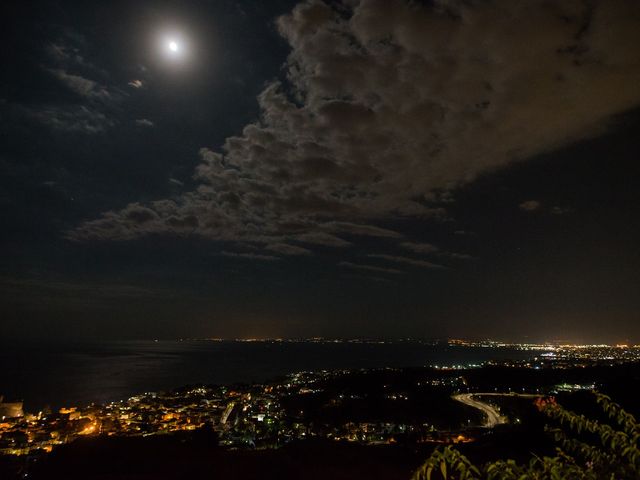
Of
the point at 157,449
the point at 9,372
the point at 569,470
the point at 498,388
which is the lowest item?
the point at 9,372

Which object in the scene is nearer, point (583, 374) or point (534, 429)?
point (534, 429)

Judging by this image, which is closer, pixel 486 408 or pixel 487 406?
pixel 486 408

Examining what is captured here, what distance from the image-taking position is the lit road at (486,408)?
19203 mm

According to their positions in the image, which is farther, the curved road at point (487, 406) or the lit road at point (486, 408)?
the curved road at point (487, 406)

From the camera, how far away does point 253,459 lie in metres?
7.73

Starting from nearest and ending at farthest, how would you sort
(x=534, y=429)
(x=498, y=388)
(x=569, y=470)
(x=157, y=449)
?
(x=569, y=470), (x=157, y=449), (x=534, y=429), (x=498, y=388)

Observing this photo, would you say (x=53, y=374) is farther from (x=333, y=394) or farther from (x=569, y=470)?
(x=569, y=470)

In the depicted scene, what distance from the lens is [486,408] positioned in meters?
22.8

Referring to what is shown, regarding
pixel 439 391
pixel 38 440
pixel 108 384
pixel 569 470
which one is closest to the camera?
pixel 569 470

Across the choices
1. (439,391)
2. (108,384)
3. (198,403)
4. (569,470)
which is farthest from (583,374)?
(108,384)

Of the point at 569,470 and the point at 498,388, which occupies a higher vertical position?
the point at 569,470

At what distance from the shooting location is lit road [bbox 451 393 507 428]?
63.0ft

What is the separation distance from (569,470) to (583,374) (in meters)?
39.1

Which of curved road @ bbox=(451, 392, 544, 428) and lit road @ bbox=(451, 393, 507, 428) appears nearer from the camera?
lit road @ bbox=(451, 393, 507, 428)
